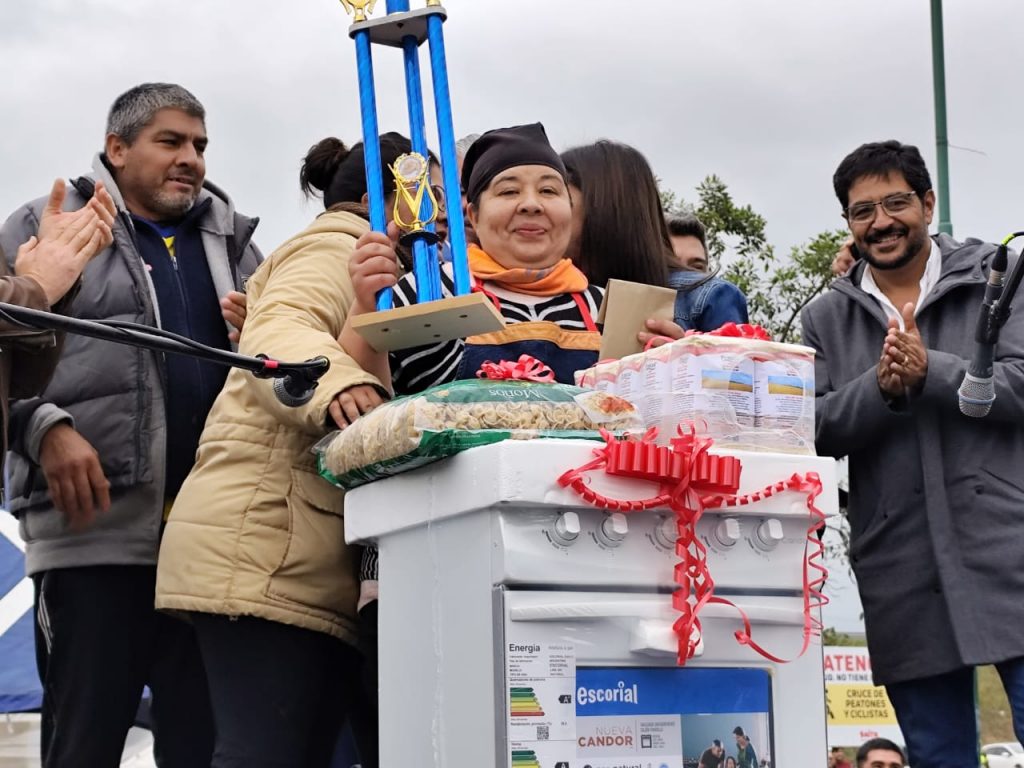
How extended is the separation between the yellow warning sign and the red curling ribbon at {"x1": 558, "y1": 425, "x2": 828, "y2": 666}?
29.4ft

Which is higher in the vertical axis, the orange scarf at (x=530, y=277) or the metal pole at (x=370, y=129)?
the metal pole at (x=370, y=129)

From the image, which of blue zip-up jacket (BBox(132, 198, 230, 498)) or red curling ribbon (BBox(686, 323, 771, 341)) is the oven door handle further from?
blue zip-up jacket (BBox(132, 198, 230, 498))

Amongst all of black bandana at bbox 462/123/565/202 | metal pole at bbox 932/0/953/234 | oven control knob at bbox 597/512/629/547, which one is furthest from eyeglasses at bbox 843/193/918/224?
metal pole at bbox 932/0/953/234

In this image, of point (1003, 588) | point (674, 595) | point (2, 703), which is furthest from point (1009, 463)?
point (2, 703)

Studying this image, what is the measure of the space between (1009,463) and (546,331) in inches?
50.2

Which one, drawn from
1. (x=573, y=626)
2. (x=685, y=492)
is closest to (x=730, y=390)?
(x=685, y=492)

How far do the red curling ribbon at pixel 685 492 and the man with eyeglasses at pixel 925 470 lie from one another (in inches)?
47.9

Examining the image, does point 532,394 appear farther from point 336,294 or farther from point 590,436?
point 336,294

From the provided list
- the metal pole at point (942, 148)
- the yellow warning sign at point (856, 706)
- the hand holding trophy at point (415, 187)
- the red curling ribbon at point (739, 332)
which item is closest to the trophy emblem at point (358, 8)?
the hand holding trophy at point (415, 187)

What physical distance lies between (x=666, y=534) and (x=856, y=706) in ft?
30.5

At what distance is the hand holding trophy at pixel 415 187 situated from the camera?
9.04 feet

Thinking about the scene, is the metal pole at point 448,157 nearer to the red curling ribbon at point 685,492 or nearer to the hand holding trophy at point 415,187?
the hand holding trophy at point 415,187

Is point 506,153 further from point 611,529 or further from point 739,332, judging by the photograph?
point 611,529

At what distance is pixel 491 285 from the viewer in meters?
3.25
